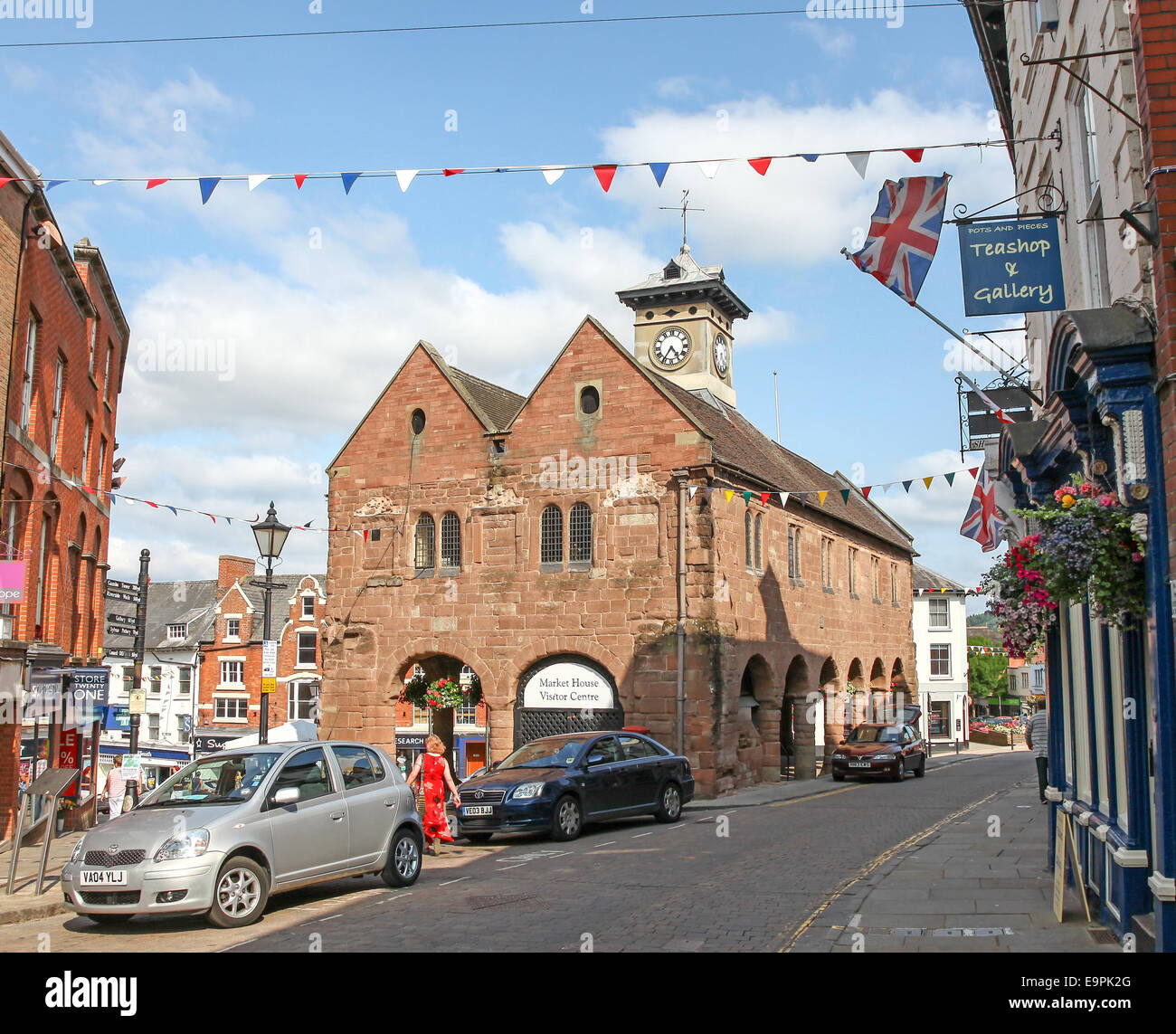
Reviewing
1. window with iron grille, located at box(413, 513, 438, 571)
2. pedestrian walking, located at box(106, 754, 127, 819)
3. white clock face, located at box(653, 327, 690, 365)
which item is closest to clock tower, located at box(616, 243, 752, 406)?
white clock face, located at box(653, 327, 690, 365)

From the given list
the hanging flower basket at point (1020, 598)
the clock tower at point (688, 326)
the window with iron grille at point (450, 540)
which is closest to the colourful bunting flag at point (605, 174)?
the hanging flower basket at point (1020, 598)

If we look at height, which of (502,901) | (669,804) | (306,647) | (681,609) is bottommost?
(669,804)

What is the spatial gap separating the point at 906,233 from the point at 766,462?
2148 cm

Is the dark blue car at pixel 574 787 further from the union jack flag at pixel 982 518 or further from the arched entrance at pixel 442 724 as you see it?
the arched entrance at pixel 442 724

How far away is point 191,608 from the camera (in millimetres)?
53594

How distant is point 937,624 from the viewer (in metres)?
61.5

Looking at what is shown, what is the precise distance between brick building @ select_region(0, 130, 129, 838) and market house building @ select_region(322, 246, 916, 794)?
7819 millimetres

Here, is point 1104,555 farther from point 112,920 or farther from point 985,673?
point 985,673

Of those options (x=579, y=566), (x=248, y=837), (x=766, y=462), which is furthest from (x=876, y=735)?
(x=248, y=837)

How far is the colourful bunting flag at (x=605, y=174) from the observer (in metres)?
11.4

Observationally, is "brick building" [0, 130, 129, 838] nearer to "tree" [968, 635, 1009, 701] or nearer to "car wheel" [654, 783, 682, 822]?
"car wheel" [654, 783, 682, 822]

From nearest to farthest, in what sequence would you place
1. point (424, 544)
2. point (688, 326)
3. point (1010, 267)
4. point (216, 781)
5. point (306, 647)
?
point (1010, 267), point (216, 781), point (424, 544), point (688, 326), point (306, 647)

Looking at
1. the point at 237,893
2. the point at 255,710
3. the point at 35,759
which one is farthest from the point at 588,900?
the point at 255,710
